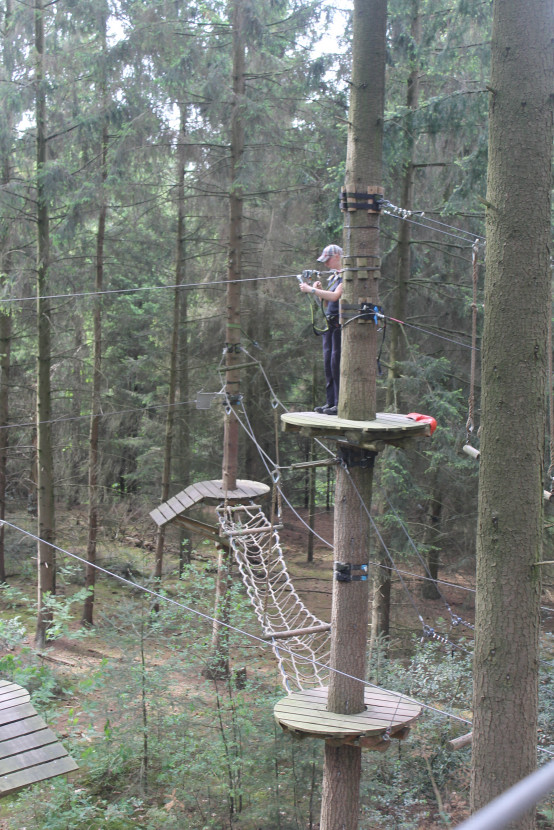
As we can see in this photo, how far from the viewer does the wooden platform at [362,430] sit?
4223 millimetres

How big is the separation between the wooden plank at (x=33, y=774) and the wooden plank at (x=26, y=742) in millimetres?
137

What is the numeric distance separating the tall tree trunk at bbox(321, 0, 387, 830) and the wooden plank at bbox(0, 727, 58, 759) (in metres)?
1.67

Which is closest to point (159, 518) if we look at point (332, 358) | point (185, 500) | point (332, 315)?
point (185, 500)

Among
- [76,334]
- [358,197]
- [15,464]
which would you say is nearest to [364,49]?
[358,197]

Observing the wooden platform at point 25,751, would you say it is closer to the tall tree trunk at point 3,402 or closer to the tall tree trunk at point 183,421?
the tall tree trunk at point 3,402

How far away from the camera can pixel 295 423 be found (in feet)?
14.2

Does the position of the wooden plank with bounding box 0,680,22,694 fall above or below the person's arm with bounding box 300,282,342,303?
below

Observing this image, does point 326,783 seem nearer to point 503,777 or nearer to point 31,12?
point 503,777

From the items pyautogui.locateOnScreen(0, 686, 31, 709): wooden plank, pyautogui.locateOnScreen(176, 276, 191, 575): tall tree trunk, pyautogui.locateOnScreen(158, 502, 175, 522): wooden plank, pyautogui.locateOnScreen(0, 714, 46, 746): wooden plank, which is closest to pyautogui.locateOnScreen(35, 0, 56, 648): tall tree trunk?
pyautogui.locateOnScreen(158, 502, 175, 522): wooden plank

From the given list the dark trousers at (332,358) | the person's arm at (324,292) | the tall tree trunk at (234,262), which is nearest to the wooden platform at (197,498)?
Result: the tall tree trunk at (234,262)

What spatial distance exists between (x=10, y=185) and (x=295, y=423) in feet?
24.7

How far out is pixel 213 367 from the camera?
14781mm

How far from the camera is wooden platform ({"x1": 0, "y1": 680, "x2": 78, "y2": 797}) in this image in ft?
13.0

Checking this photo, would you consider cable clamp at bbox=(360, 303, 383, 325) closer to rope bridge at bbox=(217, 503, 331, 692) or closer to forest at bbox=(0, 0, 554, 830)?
forest at bbox=(0, 0, 554, 830)
